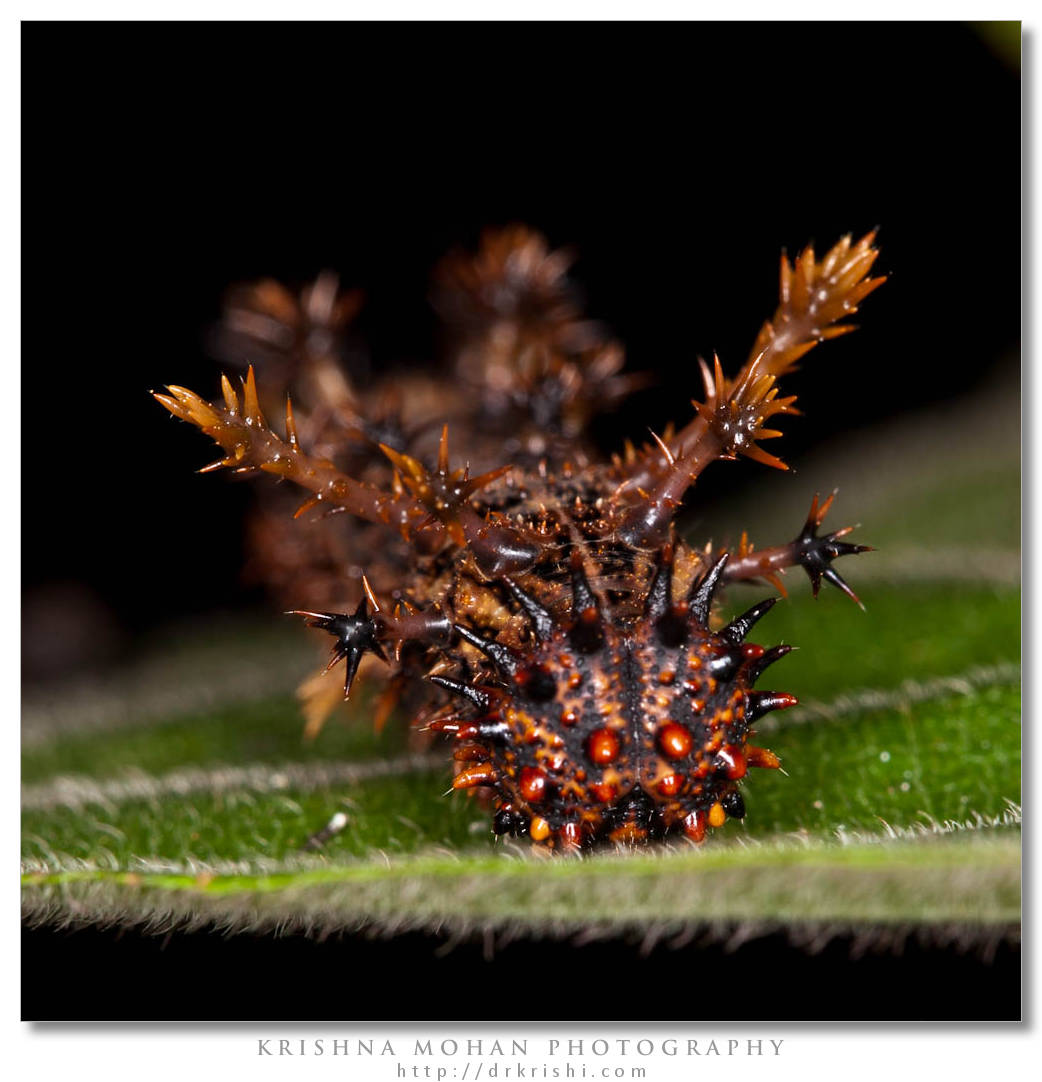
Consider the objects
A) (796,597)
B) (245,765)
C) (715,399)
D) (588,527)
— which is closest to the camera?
(715,399)

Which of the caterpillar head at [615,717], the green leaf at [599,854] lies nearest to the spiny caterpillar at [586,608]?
the caterpillar head at [615,717]

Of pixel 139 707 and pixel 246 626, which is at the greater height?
pixel 246 626

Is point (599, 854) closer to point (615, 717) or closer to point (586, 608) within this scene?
point (615, 717)

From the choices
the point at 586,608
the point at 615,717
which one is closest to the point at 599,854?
the point at 615,717

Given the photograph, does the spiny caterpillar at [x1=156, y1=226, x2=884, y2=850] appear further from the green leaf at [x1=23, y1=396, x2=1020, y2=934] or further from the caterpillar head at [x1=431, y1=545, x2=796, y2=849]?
the green leaf at [x1=23, y1=396, x2=1020, y2=934]

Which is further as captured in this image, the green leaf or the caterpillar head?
the caterpillar head

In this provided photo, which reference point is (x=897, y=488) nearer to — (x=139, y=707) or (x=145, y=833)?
(x=139, y=707)

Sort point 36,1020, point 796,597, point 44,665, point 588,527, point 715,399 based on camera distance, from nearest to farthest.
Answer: point 715,399 → point 588,527 → point 36,1020 → point 796,597 → point 44,665

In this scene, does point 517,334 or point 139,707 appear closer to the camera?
point 139,707

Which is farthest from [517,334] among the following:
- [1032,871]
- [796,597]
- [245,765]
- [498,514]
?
[1032,871]

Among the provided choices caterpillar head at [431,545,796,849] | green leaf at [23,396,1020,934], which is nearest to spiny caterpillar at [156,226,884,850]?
caterpillar head at [431,545,796,849]

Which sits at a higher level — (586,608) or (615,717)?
(586,608)
